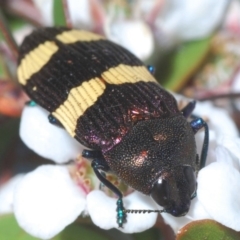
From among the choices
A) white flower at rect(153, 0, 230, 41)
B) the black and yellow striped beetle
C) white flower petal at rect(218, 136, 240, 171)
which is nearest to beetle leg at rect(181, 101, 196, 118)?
the black and yellow striped beetle

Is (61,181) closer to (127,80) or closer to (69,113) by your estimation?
(69,113)

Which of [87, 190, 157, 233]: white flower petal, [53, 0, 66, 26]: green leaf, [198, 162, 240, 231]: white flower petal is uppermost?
[53, 0, 66, 26]: green leaf

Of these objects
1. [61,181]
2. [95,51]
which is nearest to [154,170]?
[61,181]

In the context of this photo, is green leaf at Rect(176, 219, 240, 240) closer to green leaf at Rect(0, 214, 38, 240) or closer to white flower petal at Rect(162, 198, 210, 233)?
white flower petal at Rect(162, 198, 210, 233)

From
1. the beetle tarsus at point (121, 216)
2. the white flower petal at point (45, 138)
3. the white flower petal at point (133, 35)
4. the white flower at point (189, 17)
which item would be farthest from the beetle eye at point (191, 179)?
the white flower at point (189, 17)

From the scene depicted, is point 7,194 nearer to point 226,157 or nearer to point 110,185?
point 110,185

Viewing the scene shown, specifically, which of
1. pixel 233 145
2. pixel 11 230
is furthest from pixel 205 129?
pixel 11 230
